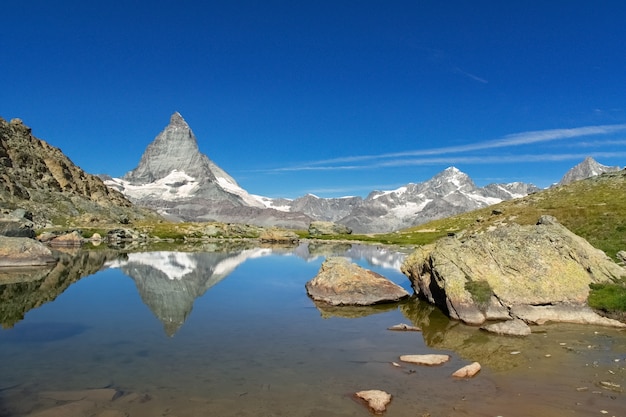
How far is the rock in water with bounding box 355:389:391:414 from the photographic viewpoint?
18.0 meters

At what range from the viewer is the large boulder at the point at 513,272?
1326 inches

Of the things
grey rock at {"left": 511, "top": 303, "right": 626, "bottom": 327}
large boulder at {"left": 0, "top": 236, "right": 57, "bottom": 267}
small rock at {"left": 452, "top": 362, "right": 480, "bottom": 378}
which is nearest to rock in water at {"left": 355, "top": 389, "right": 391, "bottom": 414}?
small rock at {"left": 452, "top": 362, "right": 480, "bottom": 378}

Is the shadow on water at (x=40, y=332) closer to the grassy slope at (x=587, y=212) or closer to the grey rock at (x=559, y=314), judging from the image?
the grey rock at (x=559, y=314)

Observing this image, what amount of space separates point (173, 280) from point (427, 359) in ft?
133

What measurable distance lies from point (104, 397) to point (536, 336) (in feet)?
80.5

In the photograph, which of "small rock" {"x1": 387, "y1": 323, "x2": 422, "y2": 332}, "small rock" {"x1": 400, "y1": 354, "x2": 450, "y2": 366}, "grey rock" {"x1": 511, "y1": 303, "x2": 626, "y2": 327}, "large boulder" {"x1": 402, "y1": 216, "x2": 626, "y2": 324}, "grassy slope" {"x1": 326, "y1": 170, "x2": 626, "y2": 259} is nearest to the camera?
"small rock" {"x1": 400, "y1": 354, "x2": 450, "y2": 366}

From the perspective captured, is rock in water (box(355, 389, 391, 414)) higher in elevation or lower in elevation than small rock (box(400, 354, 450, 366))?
lower

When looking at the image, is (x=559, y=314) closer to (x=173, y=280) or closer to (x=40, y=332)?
(x=40, y=332)

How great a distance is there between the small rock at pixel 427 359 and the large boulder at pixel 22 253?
59944 mm

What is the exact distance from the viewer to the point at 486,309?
33562 mm

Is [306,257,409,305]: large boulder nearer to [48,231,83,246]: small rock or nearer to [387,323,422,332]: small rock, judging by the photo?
[387,323,422,332]: small rock

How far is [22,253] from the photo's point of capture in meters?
65.3

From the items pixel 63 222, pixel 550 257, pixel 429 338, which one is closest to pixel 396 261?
pixel 550 257

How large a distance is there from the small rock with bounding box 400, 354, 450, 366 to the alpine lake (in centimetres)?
47
